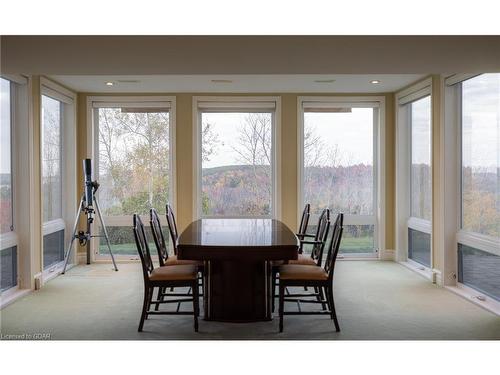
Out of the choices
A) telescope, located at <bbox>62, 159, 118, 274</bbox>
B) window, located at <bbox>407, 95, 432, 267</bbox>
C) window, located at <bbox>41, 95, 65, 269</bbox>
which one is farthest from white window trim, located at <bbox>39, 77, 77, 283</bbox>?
window, located at <bbox>407, 95, 432, 267</bbox>

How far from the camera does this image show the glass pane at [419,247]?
21.3ft

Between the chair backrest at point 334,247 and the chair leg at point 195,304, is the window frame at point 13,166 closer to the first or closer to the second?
the chair leg at point 195,304

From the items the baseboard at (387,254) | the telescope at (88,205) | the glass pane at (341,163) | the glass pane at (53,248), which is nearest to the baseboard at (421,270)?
the baseboard at (387,254)

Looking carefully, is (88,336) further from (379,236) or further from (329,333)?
(379,236)

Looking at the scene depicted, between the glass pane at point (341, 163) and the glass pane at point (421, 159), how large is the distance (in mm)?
688

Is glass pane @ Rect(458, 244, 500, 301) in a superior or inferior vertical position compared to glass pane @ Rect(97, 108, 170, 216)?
inferior

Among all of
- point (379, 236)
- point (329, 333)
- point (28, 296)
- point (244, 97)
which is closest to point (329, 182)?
point (379, 236)

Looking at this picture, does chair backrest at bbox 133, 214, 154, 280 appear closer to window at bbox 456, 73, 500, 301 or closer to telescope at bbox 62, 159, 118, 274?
telescope at bbox 62, 159, 118, 274

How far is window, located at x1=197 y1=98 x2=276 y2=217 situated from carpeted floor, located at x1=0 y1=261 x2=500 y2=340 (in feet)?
6.15

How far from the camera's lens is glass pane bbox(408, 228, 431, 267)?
6490 mm

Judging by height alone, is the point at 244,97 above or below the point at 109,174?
above

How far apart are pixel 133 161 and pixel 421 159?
391 centimetres

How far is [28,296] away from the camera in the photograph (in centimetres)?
528

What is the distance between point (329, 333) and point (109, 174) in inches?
175
